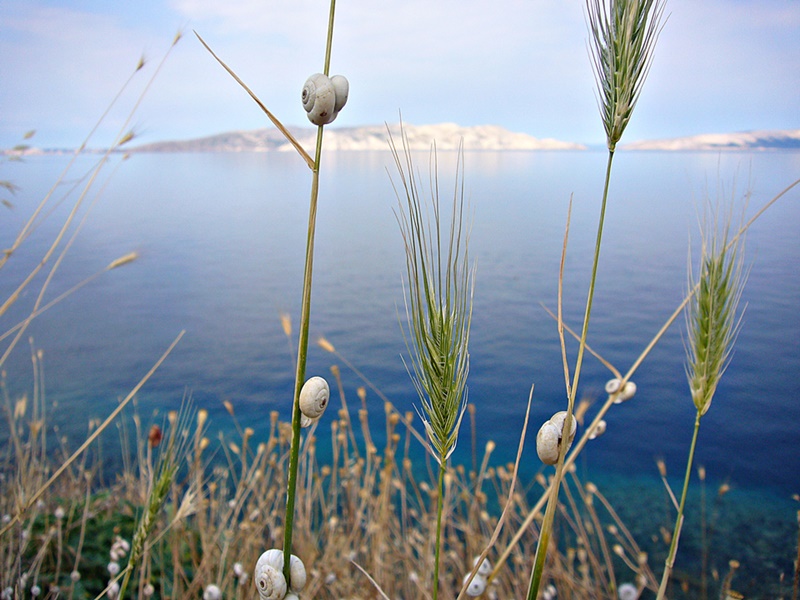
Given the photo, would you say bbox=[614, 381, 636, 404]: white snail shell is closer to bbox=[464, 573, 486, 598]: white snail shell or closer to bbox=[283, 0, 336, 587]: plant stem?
bbox=[464, 573, 486, 598]: white snail shell

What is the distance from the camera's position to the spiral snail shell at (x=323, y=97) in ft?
1.51

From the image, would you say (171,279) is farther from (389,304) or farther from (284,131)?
(284,131)

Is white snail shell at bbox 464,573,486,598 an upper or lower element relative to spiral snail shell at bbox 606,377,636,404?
lower

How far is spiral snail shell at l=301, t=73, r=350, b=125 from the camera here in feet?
1.51

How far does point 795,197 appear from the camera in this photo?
23.9ft

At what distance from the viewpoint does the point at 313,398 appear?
447mm

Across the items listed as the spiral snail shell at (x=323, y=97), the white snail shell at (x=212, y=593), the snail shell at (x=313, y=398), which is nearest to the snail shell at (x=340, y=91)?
the spiral snail shell at (x=323, y=97)

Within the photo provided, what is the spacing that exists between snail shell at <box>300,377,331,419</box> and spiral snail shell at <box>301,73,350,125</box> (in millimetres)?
206

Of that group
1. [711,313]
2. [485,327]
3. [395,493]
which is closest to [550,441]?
[711,313]

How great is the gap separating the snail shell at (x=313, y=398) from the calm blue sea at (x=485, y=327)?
2064 millimetres

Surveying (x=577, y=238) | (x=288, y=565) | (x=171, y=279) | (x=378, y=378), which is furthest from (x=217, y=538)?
(x=577, y=238)

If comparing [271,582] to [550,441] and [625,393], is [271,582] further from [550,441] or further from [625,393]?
[625,393]

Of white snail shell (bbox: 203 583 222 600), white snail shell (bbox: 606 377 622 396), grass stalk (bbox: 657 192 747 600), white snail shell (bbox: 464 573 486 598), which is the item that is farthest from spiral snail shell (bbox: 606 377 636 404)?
white snail shell (bbox: 203 583 222 600)

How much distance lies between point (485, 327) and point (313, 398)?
201 inches
